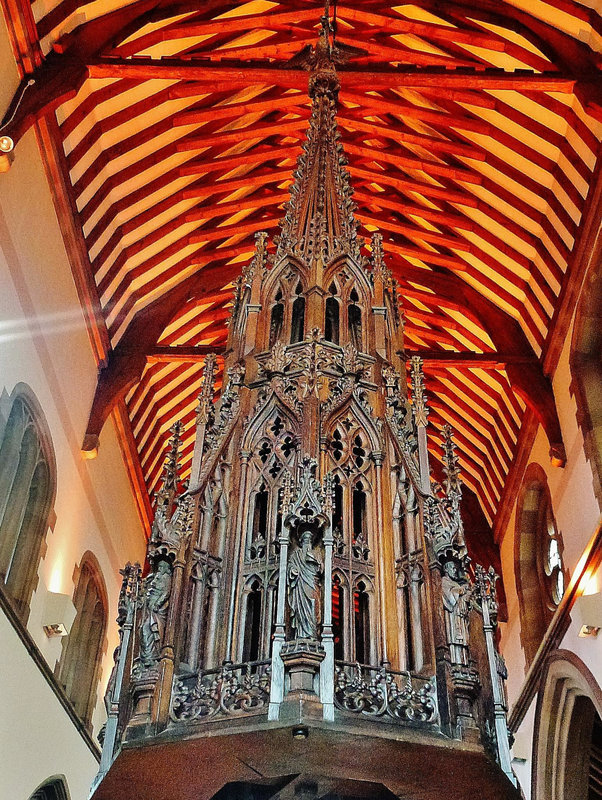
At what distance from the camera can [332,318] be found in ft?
30.5

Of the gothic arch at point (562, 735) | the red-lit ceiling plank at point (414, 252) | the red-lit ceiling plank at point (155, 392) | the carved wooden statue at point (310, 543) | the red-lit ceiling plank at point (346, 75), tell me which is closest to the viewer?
the carved wooden statue at point (310, 543)

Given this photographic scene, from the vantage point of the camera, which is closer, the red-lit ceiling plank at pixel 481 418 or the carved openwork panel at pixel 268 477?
the carved openwork panel at pixel 268 477

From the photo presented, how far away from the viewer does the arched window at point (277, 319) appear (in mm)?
9242

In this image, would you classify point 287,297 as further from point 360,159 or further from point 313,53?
point 360,159

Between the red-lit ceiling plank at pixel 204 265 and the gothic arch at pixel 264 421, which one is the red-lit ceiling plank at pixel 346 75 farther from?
the gothic arch at pixel 264 421

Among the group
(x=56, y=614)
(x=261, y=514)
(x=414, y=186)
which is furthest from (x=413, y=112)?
(x=56, y=614)

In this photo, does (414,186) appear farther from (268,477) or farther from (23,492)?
(268,477)

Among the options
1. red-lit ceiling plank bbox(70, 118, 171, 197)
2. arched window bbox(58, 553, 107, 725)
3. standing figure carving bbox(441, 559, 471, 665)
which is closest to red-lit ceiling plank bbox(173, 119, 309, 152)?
red-lit ceiling plank bbox(70, 118, 171, 197)

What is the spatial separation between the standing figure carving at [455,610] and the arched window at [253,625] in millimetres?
1385

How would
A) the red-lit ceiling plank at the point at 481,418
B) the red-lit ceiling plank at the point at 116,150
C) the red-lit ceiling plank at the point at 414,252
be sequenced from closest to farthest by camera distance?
1. the red-lit ceiling plank at the point at 116,150
2. the red-lit ceiling plank at the point at 414,252
3. the red-lit ceiling plank at the point at 481,418

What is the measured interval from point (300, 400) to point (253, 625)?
204cm

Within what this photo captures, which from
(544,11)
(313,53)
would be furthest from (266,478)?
(544,11)

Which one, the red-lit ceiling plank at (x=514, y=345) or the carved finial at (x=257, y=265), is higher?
the red-lit ceiling plank at (x=514, y=345)

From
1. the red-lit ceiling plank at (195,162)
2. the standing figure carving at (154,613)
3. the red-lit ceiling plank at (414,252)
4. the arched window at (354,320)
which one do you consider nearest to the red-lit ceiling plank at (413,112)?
the red-lit ceiling plank at (195,162)
